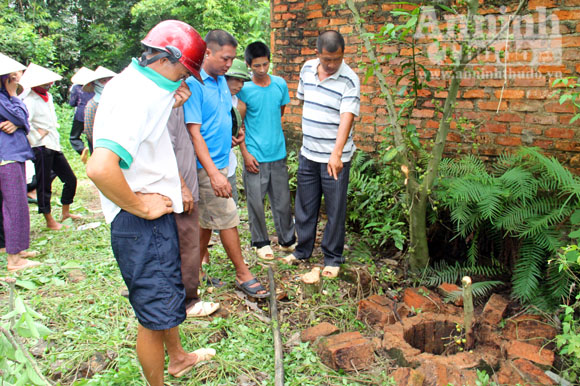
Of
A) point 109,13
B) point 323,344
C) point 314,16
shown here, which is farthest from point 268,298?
point 109,13

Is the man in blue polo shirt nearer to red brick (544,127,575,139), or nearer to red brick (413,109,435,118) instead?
red brick (413,109,435,118)

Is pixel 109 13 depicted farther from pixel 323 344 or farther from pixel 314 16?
pixel 323 344

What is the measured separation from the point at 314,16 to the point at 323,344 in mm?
3741

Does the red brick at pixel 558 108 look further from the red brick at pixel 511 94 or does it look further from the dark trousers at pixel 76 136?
the dark trousers at pixel 76 136

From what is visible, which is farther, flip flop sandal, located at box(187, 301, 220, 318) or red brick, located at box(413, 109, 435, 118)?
red brick, located at box(413, 109, 435, 118)

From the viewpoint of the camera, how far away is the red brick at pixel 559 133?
365 cm

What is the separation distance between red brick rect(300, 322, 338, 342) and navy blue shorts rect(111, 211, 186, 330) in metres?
1.14

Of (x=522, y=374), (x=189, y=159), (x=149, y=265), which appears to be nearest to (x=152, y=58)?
(x=149, y=265)

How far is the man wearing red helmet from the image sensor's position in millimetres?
1910

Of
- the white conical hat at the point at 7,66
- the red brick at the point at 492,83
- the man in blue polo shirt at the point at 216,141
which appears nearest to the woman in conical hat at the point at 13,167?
the white conical hat at the point at 7,66

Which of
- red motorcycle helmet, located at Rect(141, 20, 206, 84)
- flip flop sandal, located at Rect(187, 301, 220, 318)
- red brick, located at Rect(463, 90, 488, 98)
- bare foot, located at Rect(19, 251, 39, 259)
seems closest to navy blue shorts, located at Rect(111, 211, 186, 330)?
red motorcycle helmet, located at Rect(141, 20, 206, 84)

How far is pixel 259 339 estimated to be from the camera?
310 cm

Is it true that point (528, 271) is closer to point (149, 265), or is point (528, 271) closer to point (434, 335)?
point (434, 335)

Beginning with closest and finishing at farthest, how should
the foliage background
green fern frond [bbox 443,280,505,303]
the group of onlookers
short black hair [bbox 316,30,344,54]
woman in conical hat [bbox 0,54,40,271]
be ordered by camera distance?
1. the group of onlookers
2. green fern frond [bbox 443,280,505,303]
3. short black hair [bbox 316,30,344,54]
4. woman in conical hat [bbox 0,54,40,271]
5. the foliage background
